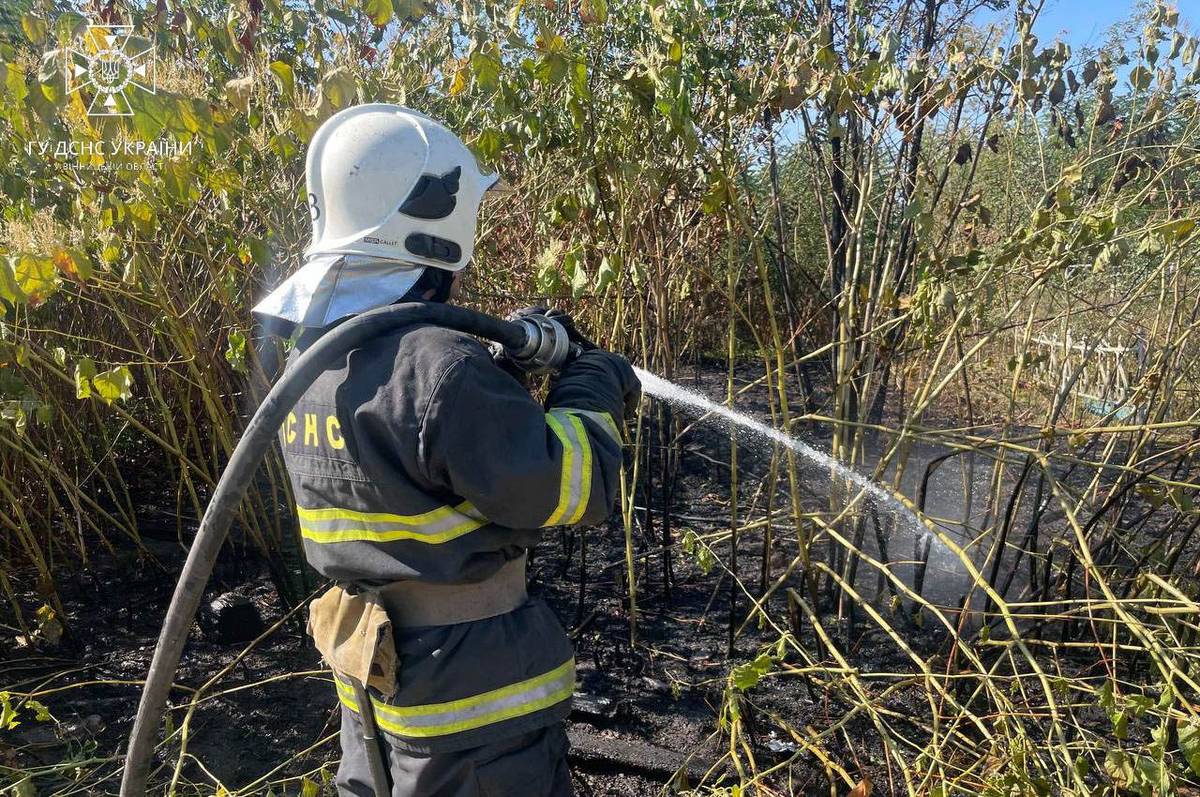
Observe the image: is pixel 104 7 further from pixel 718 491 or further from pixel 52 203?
pixel 718 491

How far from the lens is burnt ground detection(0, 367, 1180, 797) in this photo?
8.93ft

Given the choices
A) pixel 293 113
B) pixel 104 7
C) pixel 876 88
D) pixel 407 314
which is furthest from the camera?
pixel 104 7

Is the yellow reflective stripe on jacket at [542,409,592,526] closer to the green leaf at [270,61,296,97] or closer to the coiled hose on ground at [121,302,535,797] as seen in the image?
the coiled hose on ground at [121,302,535,797]

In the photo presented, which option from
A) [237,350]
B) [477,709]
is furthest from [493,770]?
[237,350]

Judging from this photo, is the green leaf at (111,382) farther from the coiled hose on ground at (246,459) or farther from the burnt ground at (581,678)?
the coiled hose on ground at (246,459)

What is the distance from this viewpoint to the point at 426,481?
Result: 4.80ft

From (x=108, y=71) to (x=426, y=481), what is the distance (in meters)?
1.47

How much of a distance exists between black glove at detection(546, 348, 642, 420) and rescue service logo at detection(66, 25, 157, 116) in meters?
1.04

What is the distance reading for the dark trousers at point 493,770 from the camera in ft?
5.18

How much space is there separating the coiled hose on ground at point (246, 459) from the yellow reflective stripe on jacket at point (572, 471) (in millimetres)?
209

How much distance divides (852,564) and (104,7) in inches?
123

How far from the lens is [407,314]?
1.40 metres

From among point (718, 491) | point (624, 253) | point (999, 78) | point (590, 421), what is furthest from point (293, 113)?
point (718, 491)

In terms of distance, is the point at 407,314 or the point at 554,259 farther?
the point at 554,259
